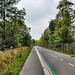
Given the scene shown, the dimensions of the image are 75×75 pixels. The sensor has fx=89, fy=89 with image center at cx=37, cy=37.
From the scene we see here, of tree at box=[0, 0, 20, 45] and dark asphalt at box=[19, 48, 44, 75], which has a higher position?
tree at box=[0, 0, 20, 45]

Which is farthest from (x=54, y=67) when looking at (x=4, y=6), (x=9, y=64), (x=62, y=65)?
(x=4, y=6)

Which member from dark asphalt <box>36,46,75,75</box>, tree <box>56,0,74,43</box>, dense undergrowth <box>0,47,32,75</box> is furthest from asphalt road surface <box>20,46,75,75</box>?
tree <box>56,0,74,43</box>

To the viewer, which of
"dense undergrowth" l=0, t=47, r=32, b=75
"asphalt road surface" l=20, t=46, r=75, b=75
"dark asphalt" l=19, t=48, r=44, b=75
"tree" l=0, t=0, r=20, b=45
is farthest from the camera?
"tree" l=0, t=0, r=20, b=45

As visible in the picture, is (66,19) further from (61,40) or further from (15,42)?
(15,42)

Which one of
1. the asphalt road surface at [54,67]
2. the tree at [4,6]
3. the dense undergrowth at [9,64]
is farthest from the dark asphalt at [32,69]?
the tree at [4,6]

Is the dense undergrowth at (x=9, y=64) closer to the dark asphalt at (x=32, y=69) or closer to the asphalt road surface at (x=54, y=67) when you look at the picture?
the dark asphalt at (x=32, y=69)

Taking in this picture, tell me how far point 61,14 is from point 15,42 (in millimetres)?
17435

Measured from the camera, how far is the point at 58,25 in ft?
92.3

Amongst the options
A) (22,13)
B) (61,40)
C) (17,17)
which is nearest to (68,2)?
(61,40)

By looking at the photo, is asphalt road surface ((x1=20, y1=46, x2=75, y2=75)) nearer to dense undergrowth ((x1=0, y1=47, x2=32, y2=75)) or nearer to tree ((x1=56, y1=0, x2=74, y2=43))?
dense undergrowth ((x1=0, y1=47, x2=32, y2=75))

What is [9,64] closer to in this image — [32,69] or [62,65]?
[32,69]

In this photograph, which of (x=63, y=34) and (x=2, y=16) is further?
(x=63, y=34)

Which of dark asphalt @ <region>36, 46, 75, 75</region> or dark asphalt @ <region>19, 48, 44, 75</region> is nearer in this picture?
dark asphalt @ <region>19, 48, 44, 75</region>

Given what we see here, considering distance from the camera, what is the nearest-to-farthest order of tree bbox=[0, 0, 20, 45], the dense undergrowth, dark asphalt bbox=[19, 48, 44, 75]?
dark asphalt bbox=[19, 48, 44, 75], the dense undergrowth, tree bbox=[0, 0, 20, 45]
